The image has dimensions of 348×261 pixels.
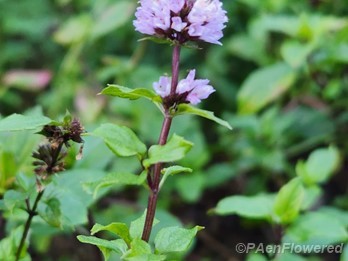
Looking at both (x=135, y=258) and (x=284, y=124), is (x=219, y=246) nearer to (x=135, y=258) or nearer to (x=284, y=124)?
(x=284, y=124)

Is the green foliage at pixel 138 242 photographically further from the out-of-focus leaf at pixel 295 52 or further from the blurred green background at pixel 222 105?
the out-of-focus leaf at pixel 295 52

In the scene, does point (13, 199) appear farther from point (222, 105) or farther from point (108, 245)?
point (222, 105)

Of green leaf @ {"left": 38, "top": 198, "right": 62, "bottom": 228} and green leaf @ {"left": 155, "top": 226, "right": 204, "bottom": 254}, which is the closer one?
green leaf @ {"left": 155, "top": 226, "right": 204, "bottom": 254}

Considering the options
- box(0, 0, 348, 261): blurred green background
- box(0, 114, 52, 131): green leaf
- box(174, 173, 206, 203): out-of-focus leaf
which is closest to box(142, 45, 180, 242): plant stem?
box(0, 114, 52, 131): green leaf

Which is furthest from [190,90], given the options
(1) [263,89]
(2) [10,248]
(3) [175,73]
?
(1) [263,89]

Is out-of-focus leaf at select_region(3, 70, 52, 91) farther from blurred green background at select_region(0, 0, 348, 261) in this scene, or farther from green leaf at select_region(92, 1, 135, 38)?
green leaf at select_region(92, 1, 135, 38)

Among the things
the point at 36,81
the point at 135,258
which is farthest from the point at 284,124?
the point at 135,258

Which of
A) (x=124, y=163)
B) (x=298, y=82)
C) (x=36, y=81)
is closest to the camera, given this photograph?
(x=124, y=163)
